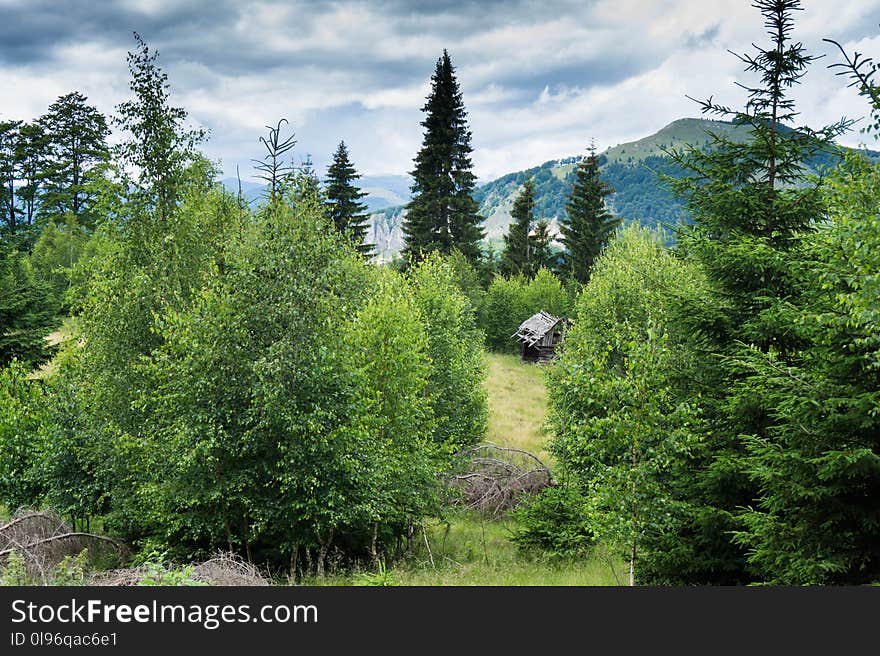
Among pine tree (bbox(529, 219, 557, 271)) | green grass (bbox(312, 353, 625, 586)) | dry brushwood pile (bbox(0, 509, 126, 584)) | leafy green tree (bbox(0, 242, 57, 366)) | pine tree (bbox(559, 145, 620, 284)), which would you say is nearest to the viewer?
dry brushwood pile (bbox(0, 509, 126, 584))

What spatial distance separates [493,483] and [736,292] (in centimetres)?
1305

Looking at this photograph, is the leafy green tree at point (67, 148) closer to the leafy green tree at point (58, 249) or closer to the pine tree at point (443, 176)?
the leafy green tree at point (58, 249)

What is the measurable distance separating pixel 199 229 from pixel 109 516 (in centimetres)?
877

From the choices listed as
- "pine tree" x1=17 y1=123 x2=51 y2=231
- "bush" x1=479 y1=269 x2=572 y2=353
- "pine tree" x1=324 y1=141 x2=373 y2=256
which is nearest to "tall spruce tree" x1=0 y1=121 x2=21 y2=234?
"pine tree" x1=17 y1=123 x2=51 y2=231

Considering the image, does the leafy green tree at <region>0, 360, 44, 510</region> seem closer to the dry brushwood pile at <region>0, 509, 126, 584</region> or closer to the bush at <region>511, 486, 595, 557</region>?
the dry brushwood pile at <region>0, 509, 126, 584</region>

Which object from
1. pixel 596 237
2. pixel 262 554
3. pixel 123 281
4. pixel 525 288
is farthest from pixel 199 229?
pixel 596 237

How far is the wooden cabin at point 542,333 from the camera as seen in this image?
58.0 metres

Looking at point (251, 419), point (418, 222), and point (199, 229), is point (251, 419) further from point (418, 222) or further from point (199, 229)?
point (418, 222)

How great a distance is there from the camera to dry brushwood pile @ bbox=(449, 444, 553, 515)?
891 inches

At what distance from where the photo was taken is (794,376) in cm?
948

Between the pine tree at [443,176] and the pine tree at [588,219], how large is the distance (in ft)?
44.3

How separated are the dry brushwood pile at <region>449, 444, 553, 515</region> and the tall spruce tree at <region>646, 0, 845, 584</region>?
34.4 ft

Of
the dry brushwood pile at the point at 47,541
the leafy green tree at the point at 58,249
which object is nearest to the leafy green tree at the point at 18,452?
the dry brushwood pile at the point at 47,541

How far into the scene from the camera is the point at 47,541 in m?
14.3
